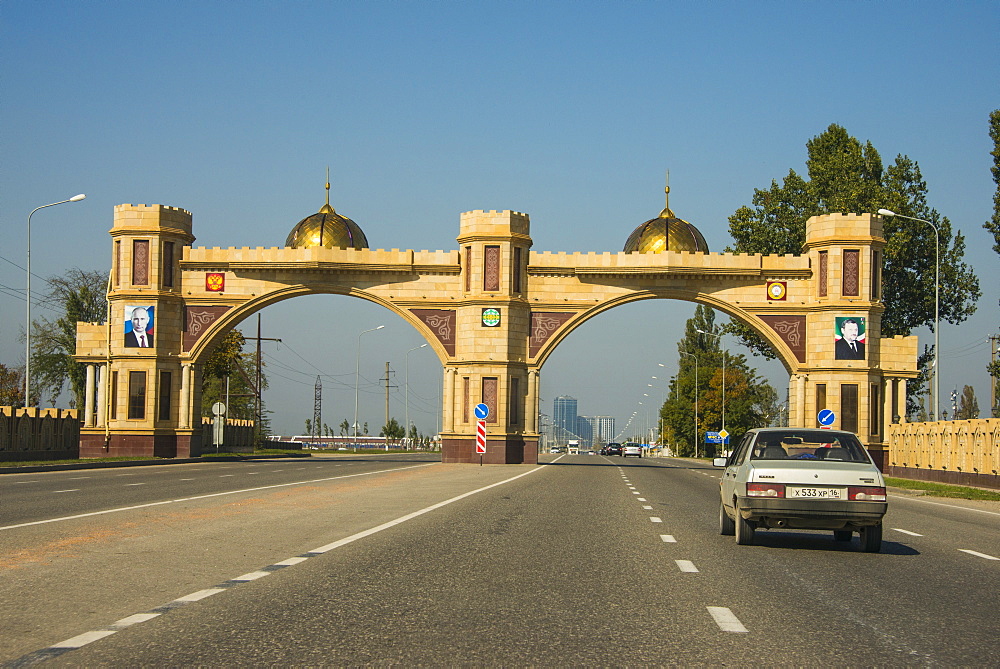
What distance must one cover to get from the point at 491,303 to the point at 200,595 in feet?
140

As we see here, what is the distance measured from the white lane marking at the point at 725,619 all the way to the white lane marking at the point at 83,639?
3.98 m

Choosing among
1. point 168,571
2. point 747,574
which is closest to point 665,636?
point 747,574

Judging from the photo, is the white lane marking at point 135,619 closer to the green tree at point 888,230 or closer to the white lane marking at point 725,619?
the white lane marking at point 725,619

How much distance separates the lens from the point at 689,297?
53250 mm

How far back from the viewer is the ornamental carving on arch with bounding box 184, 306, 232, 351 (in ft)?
175

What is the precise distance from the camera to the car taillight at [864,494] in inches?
509

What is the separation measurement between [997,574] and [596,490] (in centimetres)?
1585

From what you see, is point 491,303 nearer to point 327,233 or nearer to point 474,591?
point 327,233

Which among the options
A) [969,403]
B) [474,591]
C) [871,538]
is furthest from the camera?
[969,403]

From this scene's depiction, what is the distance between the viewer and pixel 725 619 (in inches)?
325

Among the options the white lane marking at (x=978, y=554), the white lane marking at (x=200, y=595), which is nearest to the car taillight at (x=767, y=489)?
the white lane marking at (x=978, y=554)

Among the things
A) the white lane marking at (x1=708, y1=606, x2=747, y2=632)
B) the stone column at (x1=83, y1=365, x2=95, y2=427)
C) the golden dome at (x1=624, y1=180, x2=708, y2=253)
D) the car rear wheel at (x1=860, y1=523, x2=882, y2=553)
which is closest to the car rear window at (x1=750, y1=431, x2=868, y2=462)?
the car rear wheel at (x1=860, y1=523, x2=882, y2=553)

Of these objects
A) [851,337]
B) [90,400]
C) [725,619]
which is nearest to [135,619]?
[725,619]

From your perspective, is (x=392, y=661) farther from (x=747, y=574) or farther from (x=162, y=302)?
(x=162, y=302)
